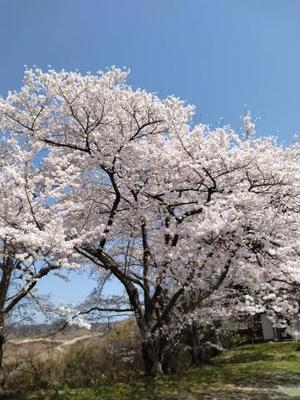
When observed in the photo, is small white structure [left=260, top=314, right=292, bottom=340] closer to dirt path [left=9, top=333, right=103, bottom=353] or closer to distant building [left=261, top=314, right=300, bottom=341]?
distant building [left=261, top=314, right=300, bottom=341]

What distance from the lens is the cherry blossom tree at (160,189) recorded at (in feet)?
35.3

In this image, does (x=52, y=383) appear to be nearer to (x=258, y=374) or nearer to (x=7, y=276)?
(x=7, y=276)

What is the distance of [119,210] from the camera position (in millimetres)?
13117

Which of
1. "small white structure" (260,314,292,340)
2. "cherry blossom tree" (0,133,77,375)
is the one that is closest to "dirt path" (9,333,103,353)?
"cherry blossom tree" (0,133,77,375)

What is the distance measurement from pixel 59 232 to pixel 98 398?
4.52m

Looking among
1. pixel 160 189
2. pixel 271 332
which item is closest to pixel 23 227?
pixel 160 189

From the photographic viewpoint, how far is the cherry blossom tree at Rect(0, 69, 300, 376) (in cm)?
1076

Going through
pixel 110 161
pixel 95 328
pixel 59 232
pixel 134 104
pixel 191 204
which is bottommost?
pixel 95 328

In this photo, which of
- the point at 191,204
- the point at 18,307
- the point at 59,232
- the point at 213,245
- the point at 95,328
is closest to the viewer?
the point at 59,232

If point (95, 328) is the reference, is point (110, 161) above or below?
above

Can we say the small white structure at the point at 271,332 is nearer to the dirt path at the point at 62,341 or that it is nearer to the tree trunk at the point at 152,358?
the dirt path at the point at 62,341

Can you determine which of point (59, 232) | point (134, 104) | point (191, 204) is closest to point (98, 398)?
point (59, 232)

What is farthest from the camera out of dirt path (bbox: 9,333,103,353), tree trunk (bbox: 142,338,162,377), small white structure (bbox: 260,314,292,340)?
small white structure (bbox: 260,314,292,340)

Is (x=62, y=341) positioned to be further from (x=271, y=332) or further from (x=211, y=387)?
(x=271, y=332)
